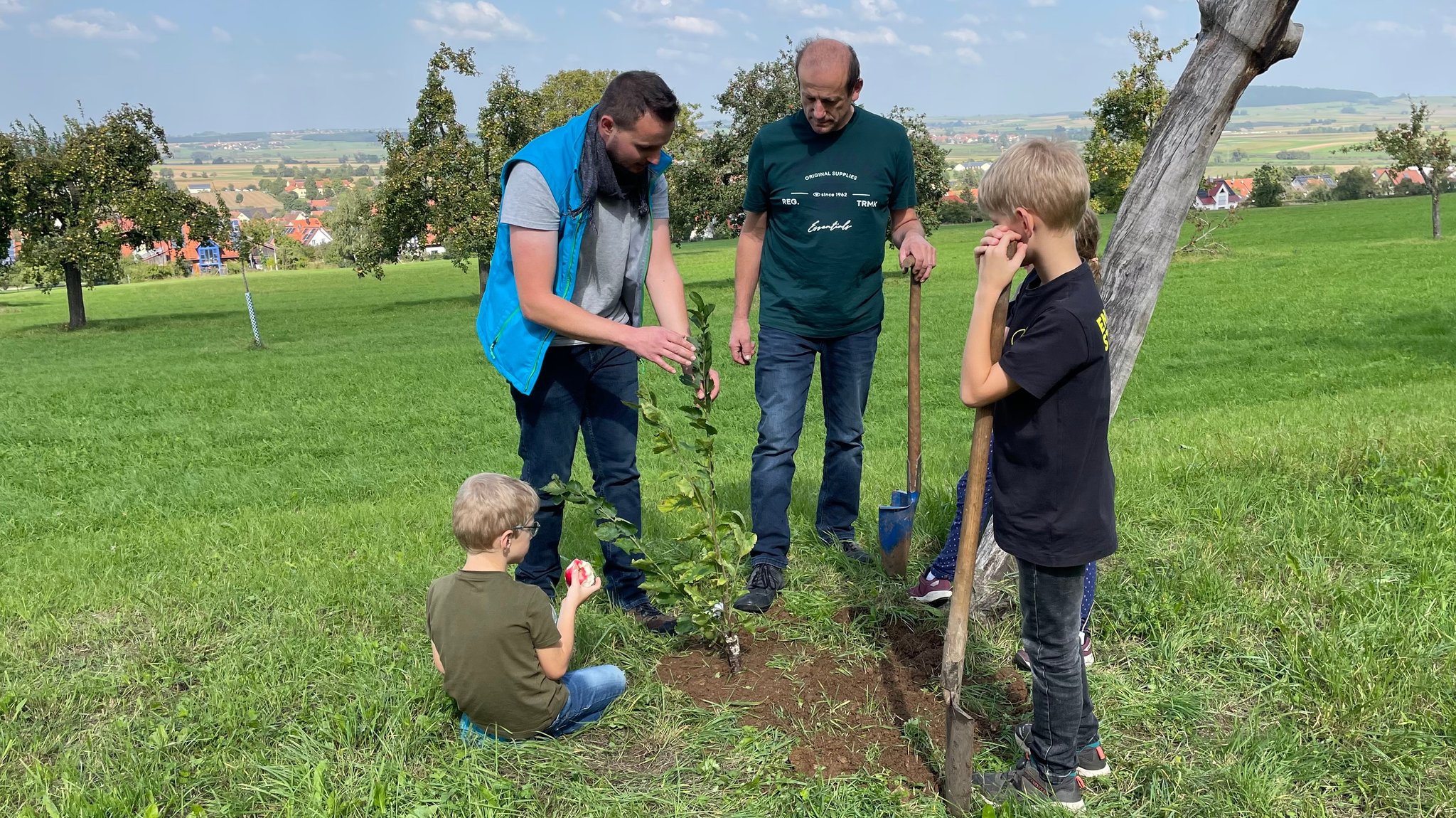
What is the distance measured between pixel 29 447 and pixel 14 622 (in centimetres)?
792

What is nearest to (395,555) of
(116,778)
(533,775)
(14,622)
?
(14,622)

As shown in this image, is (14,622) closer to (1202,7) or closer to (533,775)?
(533,775)

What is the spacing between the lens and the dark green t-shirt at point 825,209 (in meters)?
4.14

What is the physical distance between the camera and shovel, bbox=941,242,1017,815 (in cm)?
261

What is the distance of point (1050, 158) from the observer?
8.04ft

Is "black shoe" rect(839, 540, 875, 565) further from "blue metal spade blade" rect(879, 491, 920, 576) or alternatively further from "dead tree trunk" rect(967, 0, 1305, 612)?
"dead tree trunk" rect(967, 0, 1305, 612)

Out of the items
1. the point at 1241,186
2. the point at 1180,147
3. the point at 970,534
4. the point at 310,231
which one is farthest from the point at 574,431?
the point at 310,231

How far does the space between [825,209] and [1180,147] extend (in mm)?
1378

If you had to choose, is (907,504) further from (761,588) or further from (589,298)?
(589,298)

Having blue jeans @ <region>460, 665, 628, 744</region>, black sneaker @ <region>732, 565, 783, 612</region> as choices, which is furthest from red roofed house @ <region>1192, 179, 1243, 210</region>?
blue jeans @ <region>460, 665, 628, 744</region>

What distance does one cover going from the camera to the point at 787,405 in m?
4.20

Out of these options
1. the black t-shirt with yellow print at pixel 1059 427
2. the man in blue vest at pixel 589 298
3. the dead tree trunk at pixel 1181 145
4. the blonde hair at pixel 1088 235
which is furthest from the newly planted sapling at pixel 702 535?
the dead tree trunk at pixel 1181 145

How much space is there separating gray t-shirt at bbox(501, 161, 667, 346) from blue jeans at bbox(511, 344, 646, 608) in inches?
5.1

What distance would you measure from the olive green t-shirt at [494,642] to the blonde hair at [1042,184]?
1718 millimetres
